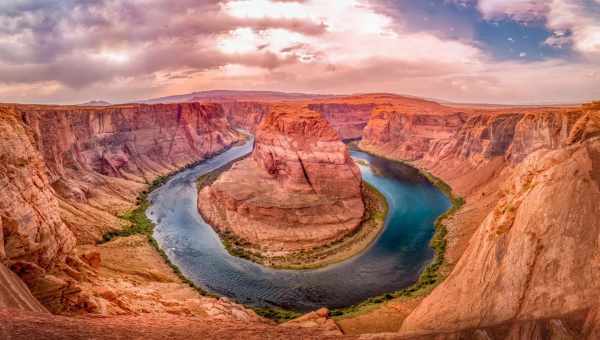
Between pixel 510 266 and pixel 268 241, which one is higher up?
pixel 510 266

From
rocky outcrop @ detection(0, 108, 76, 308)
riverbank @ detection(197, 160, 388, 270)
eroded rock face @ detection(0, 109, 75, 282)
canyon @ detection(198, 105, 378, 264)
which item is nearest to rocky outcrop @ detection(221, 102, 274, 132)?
canyon @ detection(198, 105, 378, 264)

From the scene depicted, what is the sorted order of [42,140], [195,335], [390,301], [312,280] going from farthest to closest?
[42,140] < [312,280] < [390,301] < [195,335]

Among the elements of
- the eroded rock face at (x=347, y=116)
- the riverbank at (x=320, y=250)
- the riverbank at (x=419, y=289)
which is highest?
the eroded rock face at (x=347, y=116)

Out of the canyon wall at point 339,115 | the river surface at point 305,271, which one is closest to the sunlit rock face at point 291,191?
the river surface at point 305,271

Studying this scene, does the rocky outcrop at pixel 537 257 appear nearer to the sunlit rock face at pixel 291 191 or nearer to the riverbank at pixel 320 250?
the riverbank at pixel 320 250

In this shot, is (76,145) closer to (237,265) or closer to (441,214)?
(237,265)

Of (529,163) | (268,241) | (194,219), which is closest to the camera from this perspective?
(529,163)

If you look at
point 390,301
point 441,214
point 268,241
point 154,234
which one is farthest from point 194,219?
point 441,214
